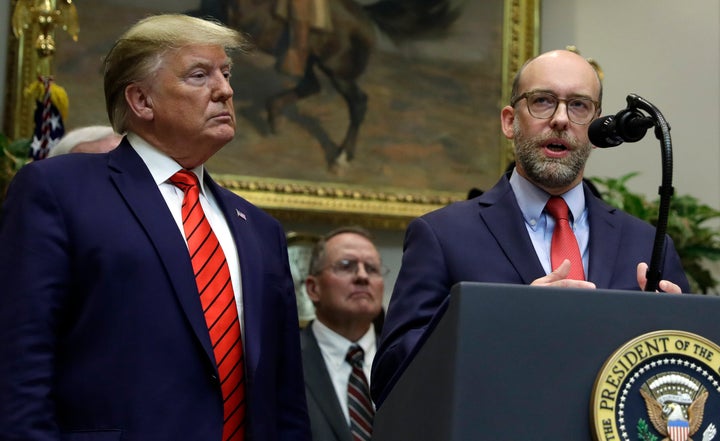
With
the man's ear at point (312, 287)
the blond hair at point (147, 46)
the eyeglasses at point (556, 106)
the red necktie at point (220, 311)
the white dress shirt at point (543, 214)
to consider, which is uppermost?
the blond hair at point (147, 46)

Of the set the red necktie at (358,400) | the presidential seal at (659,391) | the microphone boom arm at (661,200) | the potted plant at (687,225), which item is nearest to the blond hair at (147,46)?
the microphone boom arm at (661,200)

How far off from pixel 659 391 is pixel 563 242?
3.86ft

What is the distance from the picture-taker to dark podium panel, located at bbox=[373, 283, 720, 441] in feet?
6.92

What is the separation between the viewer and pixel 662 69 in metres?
7.74

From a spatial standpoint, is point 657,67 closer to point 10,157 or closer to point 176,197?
point 10,157

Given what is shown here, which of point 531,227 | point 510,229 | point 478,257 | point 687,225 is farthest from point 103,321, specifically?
point 687,225

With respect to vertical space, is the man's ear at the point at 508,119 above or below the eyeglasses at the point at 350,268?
above

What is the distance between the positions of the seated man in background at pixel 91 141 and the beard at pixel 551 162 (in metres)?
1.71

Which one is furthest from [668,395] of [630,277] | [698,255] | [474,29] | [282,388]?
[474,29]

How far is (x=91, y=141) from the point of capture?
14.8 ft

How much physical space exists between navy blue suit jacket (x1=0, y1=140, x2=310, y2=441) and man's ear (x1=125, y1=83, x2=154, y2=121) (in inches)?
8.1

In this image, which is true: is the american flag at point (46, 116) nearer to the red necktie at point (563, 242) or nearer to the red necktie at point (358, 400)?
the red necktie at point (358, 400)

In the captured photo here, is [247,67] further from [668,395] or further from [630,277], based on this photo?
[668,395]

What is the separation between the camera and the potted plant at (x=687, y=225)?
21.9ft
